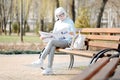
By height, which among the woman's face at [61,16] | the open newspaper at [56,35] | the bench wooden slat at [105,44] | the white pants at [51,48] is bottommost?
the white pants at [51,48]

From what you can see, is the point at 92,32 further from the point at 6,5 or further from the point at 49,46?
the point at 6,5

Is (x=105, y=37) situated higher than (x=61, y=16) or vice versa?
(x=61, y=16)

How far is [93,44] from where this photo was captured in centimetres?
748

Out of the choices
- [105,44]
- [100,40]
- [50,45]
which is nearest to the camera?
[105,44]

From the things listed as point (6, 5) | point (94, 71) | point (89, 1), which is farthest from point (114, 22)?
point (94, 71)

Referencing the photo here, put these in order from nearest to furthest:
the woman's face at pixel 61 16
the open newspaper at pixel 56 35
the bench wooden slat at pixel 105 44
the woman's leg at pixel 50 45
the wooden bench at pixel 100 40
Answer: the bench wooden slat at pixel 105 44 → the wooden bench at pixel 100 40 → the woman's leg at pixel 50 45 → the open newspaper at pixel 56 35 → the woman's face at pixel 61 16

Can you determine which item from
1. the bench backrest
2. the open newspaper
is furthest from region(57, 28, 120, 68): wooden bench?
the open newspaper

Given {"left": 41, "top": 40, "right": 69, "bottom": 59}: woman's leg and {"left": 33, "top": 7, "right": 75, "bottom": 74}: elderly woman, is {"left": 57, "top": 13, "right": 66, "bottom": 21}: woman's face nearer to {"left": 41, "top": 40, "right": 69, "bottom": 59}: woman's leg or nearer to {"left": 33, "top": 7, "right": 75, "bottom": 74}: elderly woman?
{"left": 33, "top": 7, "right": 75, "bottom": 74}: elderly woman

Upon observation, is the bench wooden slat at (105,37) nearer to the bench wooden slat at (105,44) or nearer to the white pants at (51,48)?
the bench wooden slat at (105,44)

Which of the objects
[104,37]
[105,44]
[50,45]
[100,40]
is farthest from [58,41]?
[105,44]

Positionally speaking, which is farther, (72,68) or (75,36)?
(72,68)

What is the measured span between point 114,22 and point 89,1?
2167 cm

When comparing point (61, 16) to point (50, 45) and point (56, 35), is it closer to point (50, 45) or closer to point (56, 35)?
point (56, 35)

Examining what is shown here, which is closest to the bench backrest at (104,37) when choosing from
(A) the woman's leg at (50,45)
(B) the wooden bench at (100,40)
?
(B) the wooden bench at (100,40)
